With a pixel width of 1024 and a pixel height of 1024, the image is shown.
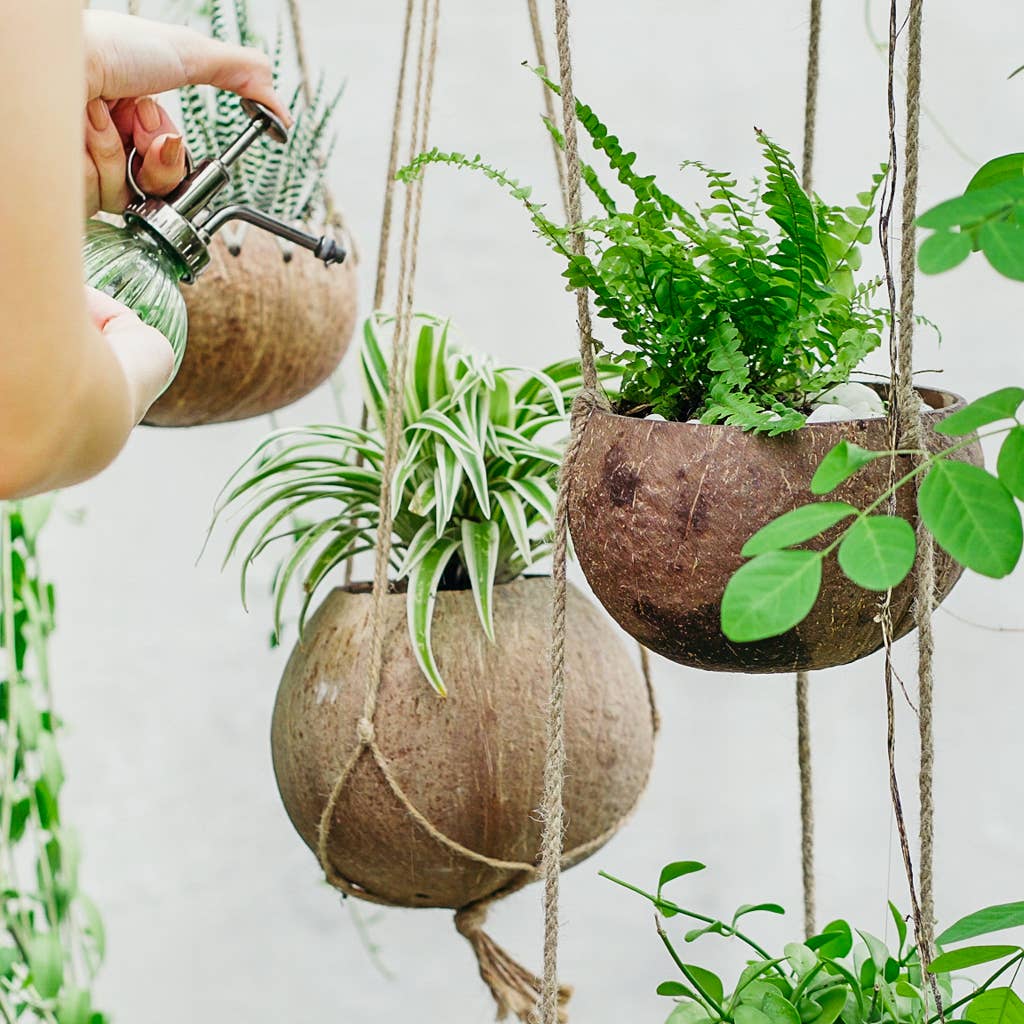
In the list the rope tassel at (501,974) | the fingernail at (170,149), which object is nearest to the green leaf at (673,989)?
the rope tassel at (501,974)

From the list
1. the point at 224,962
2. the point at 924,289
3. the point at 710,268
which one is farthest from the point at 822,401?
the point at 224,962

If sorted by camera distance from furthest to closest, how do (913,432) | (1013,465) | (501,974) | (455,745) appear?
(501,974), (455,745), (913,432), (1013,465)

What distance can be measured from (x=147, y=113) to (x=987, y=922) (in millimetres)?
666

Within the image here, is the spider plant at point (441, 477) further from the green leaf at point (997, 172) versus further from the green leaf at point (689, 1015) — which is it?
the green leaf at point (997, 172)

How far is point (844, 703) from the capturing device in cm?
175

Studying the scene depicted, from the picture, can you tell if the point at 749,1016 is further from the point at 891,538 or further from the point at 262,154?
the point at 262,154

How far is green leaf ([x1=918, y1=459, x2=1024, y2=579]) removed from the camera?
46cm

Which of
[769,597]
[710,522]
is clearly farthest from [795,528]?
[710,522]

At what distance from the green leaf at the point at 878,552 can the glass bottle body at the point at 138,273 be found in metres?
0.40

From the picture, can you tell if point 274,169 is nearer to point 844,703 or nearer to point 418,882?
point 418,882

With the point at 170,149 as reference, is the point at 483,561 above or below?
below

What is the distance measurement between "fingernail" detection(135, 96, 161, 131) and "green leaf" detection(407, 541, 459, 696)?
0.37 meters

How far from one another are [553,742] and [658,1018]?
1.36 metres

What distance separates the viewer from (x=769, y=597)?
456 millimetres
